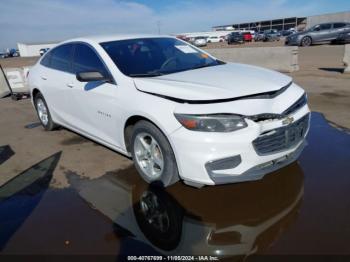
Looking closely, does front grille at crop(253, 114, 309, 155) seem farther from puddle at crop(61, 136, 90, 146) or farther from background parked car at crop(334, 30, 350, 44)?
background parked car at crop(334, 30, 350, 44)

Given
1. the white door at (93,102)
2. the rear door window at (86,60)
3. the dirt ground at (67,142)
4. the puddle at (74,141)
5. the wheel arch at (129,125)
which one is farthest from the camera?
the puddle at (74,141)

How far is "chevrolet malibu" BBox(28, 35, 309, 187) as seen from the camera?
9.54 ft

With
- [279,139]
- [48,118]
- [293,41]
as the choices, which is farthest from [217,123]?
[293,41]

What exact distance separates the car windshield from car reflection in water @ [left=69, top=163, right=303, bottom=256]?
53.3 inches

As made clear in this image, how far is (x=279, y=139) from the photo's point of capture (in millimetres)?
3062

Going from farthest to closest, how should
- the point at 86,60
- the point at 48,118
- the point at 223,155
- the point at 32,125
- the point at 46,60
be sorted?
the point at 32,125, the point at 48,118, the point at 46,60, the point at 86,60, the point at 223,155

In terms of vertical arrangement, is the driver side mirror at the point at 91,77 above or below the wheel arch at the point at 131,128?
above

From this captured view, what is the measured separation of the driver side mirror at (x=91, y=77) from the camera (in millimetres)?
3719

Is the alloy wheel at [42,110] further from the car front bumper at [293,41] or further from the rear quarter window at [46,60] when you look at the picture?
the car front bumper at [293,41]

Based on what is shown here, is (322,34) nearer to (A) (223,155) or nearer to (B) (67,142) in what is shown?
(B) (67,142)

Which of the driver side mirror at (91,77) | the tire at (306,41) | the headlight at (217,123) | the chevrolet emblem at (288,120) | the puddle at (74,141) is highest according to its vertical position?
the driver side mirror at (91,77)

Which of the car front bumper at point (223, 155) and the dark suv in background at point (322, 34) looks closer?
the car front bumper at point (223, 155)

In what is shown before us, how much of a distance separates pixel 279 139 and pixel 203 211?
101cm

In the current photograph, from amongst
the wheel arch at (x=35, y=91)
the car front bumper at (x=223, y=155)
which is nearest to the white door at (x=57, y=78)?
the wheel arch at (x=35, y=91)
